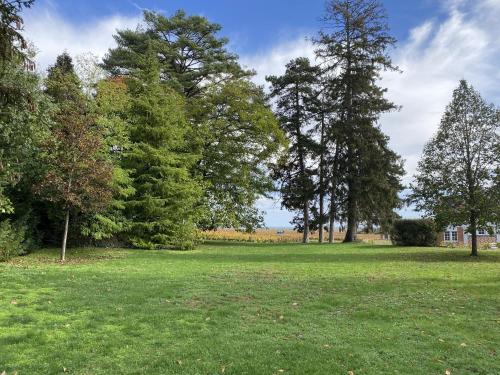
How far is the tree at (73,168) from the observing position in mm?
15750

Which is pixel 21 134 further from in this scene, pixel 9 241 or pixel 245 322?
pixel 245 322

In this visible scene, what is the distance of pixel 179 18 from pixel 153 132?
1435 cm

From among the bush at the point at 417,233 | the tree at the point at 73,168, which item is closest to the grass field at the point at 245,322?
the tree at the point at 73,168

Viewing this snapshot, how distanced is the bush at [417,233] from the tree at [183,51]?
51.7 ft

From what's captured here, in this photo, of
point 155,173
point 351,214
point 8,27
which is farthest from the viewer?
point 351,214

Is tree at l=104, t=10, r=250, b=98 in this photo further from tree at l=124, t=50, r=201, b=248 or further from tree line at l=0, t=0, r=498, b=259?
tree at l=124, t=50, r=201, b=248

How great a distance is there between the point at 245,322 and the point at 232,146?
78.3 ft

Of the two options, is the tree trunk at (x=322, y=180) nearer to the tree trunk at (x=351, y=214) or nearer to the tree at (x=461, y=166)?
the tree trunk at (x=351, y=214)

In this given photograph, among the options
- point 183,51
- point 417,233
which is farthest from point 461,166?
point 183,51

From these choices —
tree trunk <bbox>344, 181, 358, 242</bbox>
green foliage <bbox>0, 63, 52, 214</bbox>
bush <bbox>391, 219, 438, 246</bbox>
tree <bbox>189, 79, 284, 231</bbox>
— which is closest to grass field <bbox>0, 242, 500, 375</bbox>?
green foliage <bbox>0, 63, 52, 214</bbox>

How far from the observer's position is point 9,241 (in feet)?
50.0

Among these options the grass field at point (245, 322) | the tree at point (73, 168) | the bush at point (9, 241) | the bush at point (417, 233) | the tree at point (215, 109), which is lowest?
the grass field at point (245, 322)

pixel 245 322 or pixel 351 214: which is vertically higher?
pixel 351 214

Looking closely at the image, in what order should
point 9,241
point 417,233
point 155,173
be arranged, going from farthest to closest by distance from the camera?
point 417,233
point 155,173
point 9,241
